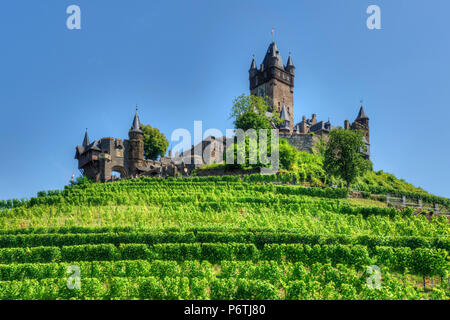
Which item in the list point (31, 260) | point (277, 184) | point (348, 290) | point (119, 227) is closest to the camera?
point (348, 290)

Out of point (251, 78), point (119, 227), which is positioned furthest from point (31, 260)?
point (251, 78)

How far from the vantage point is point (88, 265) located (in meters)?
16.1

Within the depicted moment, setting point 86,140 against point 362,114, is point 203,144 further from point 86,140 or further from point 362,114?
point 362,114

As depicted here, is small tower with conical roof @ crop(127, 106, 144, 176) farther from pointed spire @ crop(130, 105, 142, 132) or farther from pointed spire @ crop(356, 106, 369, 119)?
pointed spire @ crop(356, 106, 369, 119)

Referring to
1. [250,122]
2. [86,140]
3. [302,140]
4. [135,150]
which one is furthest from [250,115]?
[86,140]

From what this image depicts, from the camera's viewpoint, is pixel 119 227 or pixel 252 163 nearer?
pixel 119 227

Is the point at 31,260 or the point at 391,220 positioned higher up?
the point at 391,220

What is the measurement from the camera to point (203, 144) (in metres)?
63.2

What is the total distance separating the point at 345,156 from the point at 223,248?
23257 mm

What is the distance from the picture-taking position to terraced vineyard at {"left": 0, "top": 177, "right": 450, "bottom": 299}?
532 inches

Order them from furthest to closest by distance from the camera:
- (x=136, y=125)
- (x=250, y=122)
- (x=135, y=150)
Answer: (x=136, y=125) < (x=135, y=150) < (x=250, y=122)

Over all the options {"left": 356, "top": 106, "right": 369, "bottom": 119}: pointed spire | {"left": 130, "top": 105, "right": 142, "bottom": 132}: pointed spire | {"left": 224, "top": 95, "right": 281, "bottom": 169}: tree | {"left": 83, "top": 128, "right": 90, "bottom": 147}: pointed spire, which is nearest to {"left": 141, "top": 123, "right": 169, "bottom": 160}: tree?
{"left": 130, "top": 105, "right": 142, "bottom": 132}: pointed spire

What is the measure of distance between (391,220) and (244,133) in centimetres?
2495
